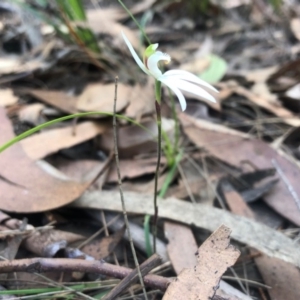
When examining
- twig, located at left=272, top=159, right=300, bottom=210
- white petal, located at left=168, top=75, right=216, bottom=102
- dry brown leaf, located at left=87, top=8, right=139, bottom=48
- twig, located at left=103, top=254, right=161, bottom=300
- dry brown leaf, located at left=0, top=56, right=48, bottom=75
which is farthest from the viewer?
dry brown leaf, located at left=87, top=8, right=139, bottom=48

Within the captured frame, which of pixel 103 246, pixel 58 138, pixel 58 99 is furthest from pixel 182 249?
pixel 58 99

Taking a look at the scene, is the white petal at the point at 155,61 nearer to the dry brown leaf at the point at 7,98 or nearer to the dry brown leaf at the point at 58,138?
the dry brown leaf at the point at 58,138

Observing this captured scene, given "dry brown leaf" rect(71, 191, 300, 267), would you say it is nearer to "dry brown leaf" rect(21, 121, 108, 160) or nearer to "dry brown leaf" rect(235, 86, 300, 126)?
"dry brown leaf" rect(21, 121, 108, 160)

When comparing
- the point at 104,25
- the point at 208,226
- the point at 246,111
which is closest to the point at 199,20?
the point at 104,25

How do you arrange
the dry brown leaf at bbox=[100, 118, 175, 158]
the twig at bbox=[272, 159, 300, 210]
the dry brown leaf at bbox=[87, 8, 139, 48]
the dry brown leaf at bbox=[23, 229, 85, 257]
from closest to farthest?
1. the dry brown leaf at bbox=[23, 229, 85, 257]
2. the twig at bbox=[272, 159, 300, 210]
3. the dry brown leaf at bbox=[100, 118, 175, 158]
4. the dry brown leaf at bbox=[87, 8, 139, 48]

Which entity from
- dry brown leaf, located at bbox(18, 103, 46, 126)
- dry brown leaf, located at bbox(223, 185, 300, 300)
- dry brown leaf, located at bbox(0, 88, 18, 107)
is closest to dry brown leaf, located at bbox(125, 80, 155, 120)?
dry brown leaf, located at bbox(18, 103, 46, 126)

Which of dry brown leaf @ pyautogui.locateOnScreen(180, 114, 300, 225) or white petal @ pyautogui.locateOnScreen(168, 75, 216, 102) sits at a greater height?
white petal @ pyautogui.locateOnScreen(168, 75, 216, 102)

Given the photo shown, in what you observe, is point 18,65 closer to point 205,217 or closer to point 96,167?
point 96,167
